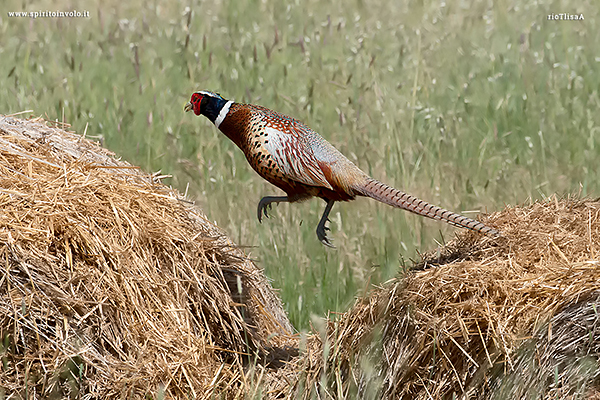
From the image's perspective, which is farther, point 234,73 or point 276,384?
point 234,73

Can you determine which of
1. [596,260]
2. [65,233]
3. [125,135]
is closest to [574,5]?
[125,135]

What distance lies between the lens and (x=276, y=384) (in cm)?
414

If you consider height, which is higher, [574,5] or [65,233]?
[574,5]

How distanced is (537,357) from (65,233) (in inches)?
89.3

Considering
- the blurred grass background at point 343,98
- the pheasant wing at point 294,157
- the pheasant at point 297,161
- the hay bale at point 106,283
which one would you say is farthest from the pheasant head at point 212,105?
the blurred grass background at point 343,98

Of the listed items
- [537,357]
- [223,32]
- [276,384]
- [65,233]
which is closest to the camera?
[537,357]

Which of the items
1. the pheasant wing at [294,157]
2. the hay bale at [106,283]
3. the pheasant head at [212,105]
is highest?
the pheasant head at [212,105]

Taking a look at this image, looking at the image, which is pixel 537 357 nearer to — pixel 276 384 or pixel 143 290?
pixel 276 384

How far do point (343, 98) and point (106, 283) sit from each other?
5.08m

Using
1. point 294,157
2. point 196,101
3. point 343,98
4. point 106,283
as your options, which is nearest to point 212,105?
point 196,101

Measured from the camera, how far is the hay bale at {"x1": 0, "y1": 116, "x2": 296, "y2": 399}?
10.9 ft

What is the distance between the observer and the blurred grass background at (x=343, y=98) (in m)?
5.88

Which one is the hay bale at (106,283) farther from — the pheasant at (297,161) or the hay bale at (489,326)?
the hay bale at (489,326)

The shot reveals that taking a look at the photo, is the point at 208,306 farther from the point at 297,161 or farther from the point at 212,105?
the point at 212,105
